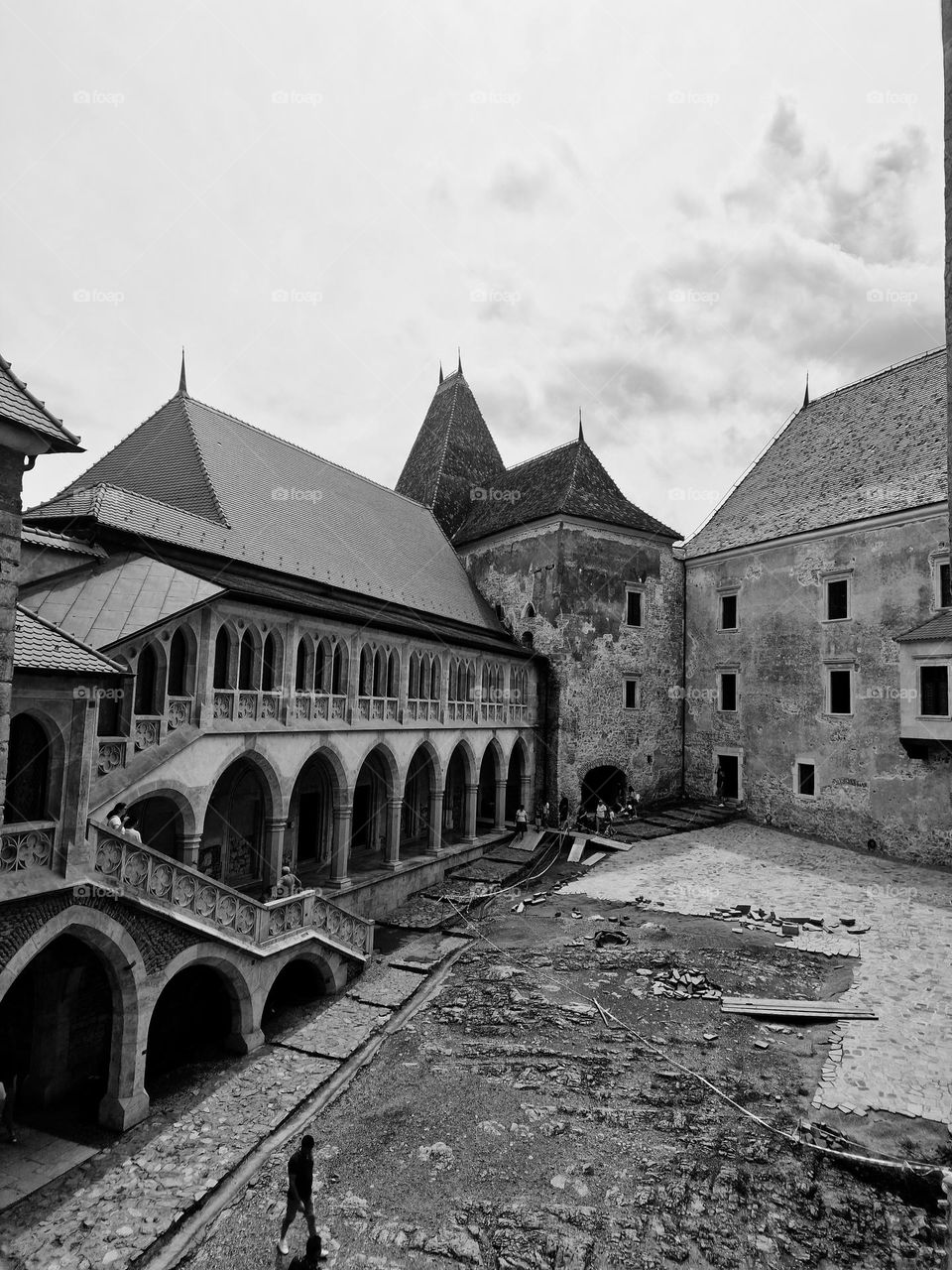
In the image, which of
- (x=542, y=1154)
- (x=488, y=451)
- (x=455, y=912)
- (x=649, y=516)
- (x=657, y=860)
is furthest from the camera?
(x=488, y=451)

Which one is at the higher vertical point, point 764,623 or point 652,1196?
point 764,623

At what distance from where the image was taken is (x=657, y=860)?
21.9 metres

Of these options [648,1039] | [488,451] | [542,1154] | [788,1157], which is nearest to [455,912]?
[648,1039]

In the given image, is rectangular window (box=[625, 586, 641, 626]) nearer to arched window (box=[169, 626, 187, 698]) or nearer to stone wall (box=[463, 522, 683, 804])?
stone wall (box=[463, 522, 683, 804])

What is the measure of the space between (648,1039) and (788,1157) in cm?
295

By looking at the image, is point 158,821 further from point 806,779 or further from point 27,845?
point 806,779

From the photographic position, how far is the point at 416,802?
2511 centimetres

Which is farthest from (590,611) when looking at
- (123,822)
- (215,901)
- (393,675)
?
(215,901)

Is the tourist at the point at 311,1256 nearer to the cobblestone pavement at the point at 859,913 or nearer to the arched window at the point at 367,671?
the cobblestone pavement at the point at 859,913

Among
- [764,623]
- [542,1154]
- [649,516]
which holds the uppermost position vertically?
[649,516]

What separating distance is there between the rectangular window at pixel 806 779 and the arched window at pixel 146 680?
21.2m

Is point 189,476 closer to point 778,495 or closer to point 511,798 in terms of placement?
point 511,798

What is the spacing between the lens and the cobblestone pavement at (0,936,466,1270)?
7637mm

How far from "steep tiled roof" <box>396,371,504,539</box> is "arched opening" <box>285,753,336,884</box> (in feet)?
49.3
